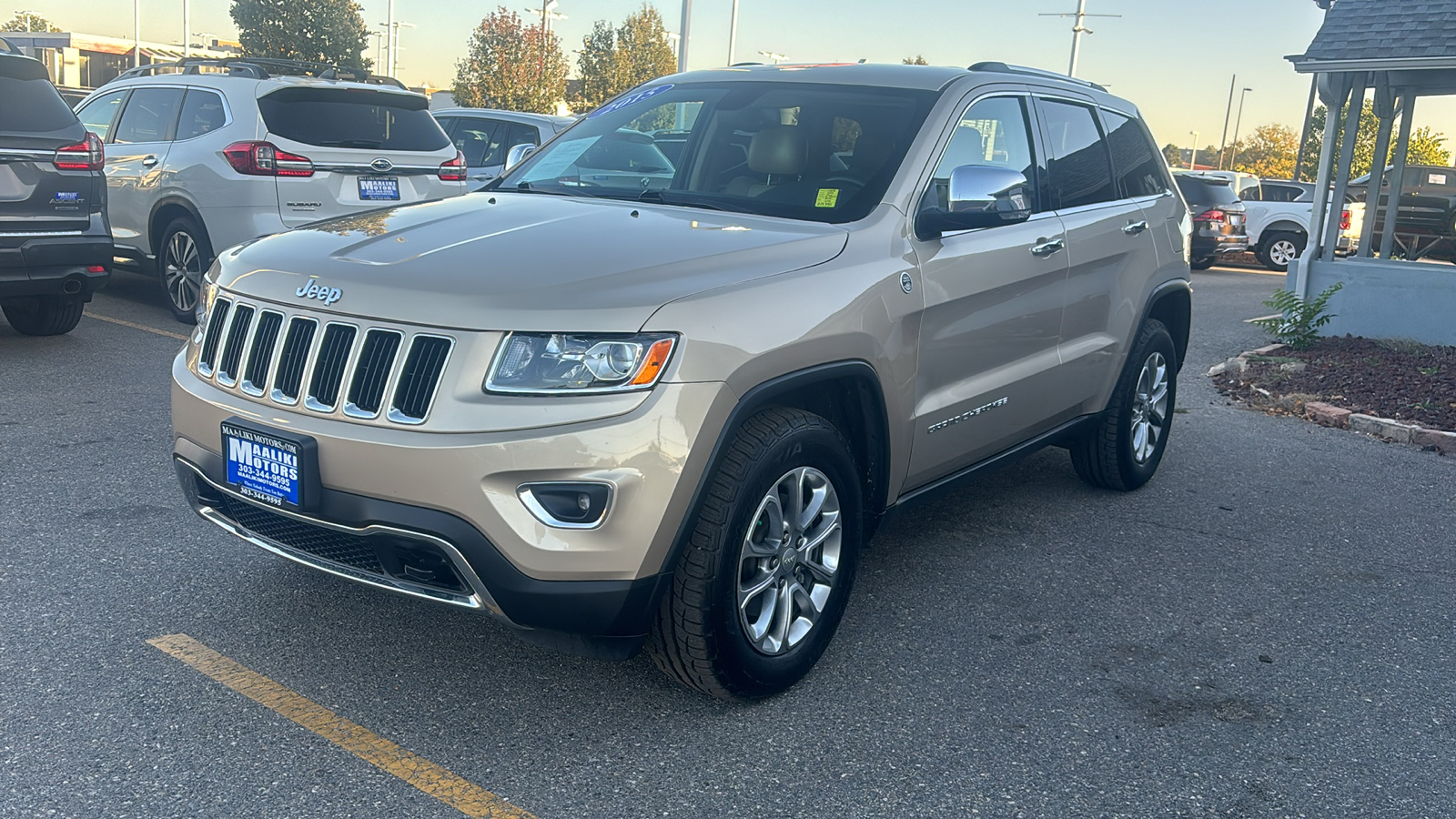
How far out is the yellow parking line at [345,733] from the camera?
114 inches

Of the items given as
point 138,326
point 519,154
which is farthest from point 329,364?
point 138,326

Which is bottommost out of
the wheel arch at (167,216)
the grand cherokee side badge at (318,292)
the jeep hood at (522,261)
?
the wheel arch at (167,216)

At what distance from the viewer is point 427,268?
10.3 ft

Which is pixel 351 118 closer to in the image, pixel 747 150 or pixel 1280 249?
pixel 747 150

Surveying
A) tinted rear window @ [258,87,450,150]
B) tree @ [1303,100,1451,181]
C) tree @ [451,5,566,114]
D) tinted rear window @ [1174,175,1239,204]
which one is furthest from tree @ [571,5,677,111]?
tinted rear window @ [258,87,450,150]

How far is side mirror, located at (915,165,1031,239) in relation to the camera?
387 cm

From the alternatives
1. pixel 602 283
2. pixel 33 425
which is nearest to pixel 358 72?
pixel 33 425

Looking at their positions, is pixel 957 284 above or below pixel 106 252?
above

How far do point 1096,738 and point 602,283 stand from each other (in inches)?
71.0

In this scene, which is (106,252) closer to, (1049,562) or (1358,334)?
(1049,562)

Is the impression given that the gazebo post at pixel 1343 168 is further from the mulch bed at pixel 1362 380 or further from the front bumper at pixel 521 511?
the front bumper at pixel 521 511

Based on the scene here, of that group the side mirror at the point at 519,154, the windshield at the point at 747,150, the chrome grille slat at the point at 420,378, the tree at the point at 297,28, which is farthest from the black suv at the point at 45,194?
the tree at the point at 297,28

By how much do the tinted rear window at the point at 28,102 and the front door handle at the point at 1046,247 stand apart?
5.79 meters

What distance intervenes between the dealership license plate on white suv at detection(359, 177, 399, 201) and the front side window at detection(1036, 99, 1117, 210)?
5.39 m
